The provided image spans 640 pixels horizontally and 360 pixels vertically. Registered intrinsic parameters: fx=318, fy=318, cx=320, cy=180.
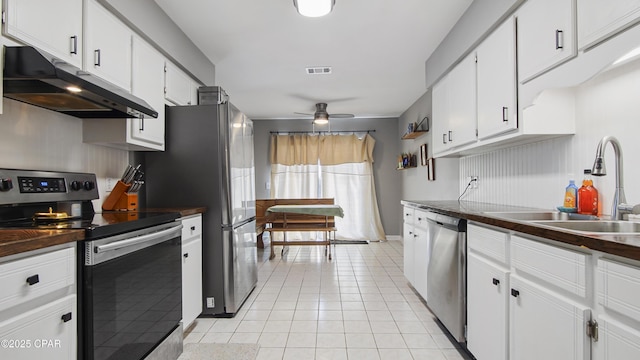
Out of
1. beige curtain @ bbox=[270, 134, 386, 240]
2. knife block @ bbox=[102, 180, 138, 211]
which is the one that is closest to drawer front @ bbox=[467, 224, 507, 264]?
knife block @ bbox=[102, 180, 138, 211]

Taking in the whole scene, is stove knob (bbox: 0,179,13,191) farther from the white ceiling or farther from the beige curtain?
the beige curtain

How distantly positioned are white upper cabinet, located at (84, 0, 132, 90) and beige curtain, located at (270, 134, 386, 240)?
432cm

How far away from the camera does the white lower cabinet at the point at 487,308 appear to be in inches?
60.1

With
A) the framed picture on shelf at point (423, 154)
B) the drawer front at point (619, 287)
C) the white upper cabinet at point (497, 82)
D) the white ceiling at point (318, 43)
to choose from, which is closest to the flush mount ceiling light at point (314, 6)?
the white ceiling at point (318, 43)

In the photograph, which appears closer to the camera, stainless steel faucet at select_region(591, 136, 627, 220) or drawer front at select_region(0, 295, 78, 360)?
drawer front at select_region(0, 295, 78, 360)

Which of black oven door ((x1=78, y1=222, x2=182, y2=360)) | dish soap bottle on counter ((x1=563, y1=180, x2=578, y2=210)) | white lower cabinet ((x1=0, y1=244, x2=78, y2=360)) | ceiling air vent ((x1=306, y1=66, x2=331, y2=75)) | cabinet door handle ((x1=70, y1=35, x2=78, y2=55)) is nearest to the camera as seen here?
white lower cabinet ((x1=0, y1=244, x2=78, y2=360))

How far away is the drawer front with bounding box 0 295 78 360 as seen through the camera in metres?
0.96

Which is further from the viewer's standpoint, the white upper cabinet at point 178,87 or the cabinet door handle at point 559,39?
the white upper cabinet at point 178,87

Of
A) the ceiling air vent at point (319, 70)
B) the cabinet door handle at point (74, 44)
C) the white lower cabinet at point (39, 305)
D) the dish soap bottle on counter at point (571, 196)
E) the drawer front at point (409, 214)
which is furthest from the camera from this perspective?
the ceiling air vent at point (319, 70)

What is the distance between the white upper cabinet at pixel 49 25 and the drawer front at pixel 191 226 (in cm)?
114

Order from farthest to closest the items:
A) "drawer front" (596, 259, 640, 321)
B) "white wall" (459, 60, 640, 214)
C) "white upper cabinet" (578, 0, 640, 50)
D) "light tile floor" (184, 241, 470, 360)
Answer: "light tile floor" (184, 241, 470, 360) < "white wall" (459, 60, 640, 214) < "white upper cabinet" (578, 0, 640, 50) < "drawer front" (596, 259, 640, 321)

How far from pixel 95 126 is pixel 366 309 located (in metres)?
2.49

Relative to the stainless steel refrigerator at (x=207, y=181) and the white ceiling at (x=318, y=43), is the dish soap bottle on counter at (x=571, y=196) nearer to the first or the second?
the white ceiling at (x=318, y=43)

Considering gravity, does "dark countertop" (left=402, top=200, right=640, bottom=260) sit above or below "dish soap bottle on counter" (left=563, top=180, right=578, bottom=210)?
below
